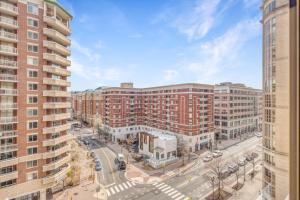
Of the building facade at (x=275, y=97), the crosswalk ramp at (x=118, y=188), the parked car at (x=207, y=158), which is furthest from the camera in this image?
the parked car at (x=207, y=158)

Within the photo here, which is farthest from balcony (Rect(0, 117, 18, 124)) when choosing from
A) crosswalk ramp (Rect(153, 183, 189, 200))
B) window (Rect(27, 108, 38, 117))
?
crosswalk ramp (Rect(153, 183, 189, 200))

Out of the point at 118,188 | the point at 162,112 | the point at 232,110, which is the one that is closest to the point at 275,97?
the point at 118,188

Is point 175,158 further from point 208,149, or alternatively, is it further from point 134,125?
point 134,125

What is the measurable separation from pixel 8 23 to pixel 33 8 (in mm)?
3579

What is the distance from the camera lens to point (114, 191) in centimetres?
2648

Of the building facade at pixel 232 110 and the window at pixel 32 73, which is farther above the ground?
the window at pixel 32 73

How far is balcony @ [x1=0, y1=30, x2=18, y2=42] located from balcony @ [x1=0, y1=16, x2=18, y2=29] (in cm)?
74

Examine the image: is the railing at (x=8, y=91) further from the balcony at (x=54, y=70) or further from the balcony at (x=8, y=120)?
the balcony at (x=54, y=70)

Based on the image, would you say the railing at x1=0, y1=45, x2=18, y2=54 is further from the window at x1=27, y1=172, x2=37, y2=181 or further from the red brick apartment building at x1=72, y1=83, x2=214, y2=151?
the red brick apartment building at x1=72, y1=83, x2=214, y2=151

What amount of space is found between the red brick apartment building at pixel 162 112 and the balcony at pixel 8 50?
3395 cm

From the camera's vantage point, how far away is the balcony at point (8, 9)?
68.0ft

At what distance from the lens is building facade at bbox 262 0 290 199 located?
15422mm

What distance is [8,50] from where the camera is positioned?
21.2 metres

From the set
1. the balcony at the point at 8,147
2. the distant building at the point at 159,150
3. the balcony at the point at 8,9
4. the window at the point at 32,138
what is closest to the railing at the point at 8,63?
the balcony at the point at 8,9
